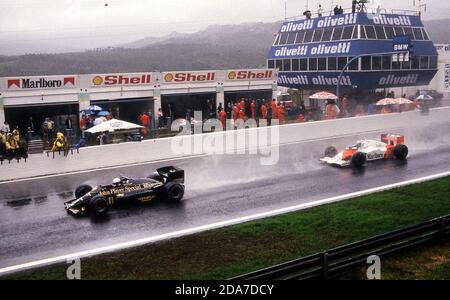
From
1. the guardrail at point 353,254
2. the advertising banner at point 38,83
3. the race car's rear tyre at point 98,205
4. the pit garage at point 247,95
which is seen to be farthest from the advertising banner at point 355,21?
the guardrail at point 353,254

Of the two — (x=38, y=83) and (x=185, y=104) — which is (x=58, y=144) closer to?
(x=38, y=83)

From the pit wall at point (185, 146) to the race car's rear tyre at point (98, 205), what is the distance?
599 cm

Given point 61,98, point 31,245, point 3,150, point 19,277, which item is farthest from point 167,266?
Result: point 61,98

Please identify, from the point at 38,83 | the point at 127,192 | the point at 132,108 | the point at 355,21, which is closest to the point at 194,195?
the point at 127,192

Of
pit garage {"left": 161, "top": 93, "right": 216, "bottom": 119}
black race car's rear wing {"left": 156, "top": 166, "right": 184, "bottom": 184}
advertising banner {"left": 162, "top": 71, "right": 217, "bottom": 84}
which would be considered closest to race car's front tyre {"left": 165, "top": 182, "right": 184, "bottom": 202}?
black race car's rear wing {"left": 156, "top": 166, "right": 184, "bottom": 184}

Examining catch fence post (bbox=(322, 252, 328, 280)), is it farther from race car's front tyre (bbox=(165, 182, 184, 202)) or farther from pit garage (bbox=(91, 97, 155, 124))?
pit garage (bbox=(91, 97, 155, 124))

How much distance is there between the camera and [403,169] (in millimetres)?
17891

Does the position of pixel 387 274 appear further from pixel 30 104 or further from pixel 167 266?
pixel 30 104

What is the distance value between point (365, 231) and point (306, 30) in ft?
120

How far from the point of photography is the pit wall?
1811 centimetres

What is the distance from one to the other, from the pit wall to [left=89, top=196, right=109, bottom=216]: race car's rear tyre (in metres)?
5.99

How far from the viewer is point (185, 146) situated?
21172 mm

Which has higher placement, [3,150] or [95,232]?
[3,150]

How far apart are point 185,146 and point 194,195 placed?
6364 mm
